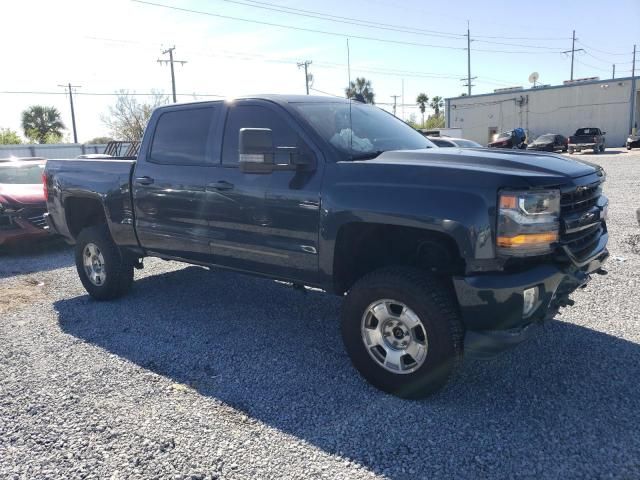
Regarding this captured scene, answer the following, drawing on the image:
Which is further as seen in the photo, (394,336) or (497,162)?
(394,336)

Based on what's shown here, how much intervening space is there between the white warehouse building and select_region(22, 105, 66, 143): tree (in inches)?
1597

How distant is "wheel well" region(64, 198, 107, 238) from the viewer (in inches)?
233

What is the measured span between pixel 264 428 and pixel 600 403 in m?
2.06

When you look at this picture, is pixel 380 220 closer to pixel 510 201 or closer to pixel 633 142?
pixel 510 201

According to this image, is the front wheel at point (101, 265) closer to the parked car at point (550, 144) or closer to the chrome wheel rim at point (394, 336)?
the chrome wheel rim at point (394, 336)

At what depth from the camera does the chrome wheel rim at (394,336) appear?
329 centimetres

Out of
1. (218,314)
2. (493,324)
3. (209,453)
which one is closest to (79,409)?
(209,453)

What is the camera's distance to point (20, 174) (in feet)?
30.7

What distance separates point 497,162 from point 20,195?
773 centimetres

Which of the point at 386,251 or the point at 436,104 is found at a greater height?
the point at 436,104

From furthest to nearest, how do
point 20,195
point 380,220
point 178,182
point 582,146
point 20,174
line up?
point 582,146 < point 20,174 < point 20,195 < point 178,182 < point 380,220

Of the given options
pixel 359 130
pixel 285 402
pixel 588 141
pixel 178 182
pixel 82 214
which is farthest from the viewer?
A: pixel 588 141

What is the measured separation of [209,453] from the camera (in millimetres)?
2889

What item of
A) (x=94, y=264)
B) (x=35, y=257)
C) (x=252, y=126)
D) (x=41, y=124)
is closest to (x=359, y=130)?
(x=252, y=126)
